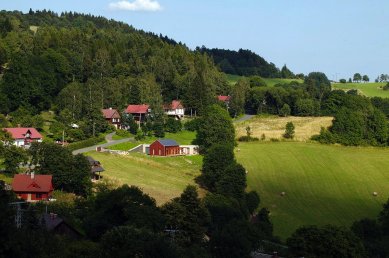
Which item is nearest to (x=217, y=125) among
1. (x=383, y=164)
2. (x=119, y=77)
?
(x=383, y=164)

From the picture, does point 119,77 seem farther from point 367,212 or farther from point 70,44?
point 367,212

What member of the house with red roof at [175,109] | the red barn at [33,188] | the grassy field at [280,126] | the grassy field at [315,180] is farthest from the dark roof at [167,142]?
the red barn at [33,188]

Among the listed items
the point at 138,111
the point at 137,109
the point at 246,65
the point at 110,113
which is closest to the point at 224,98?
the point at 137,109

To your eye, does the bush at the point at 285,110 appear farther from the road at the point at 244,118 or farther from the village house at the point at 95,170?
the village house at the point at 95,170

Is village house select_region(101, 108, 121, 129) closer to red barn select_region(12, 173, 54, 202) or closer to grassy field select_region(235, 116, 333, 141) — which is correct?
grassy field select_region(235, 116, 333, 141)

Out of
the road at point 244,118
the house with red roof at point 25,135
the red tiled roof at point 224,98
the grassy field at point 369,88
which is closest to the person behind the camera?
the house with red roof at point 25,135

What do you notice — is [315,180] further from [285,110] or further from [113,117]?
[285,110]
